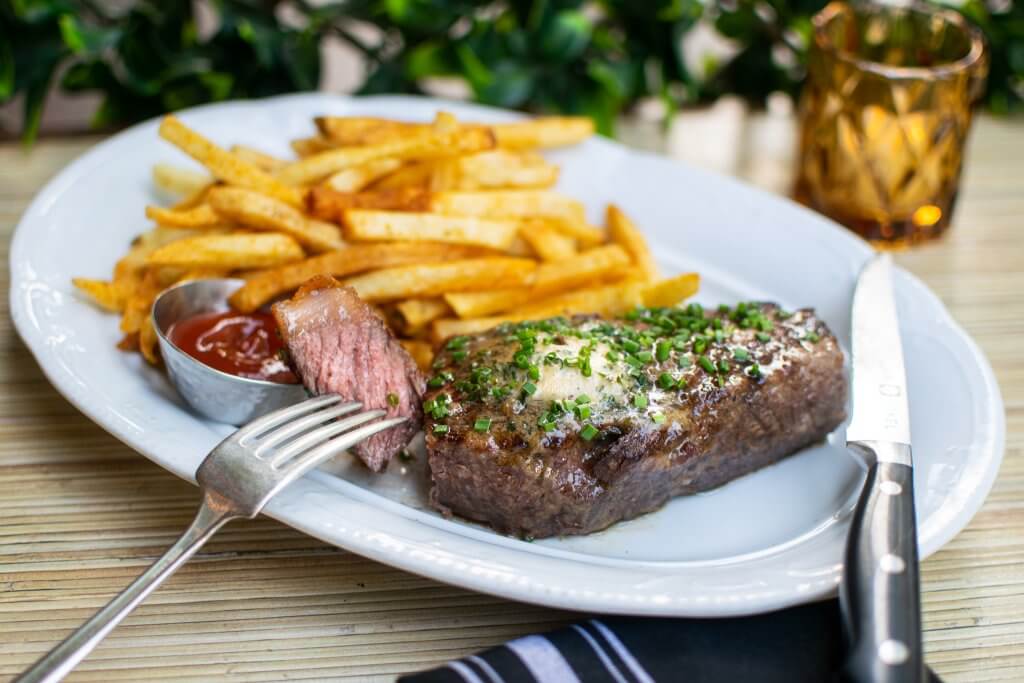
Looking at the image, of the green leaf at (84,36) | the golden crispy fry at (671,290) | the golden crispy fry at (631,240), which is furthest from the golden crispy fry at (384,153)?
the green leaf at (84,36)

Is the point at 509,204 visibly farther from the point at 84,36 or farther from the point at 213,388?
the point at 84,36

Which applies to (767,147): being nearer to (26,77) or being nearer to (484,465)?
(484,465)

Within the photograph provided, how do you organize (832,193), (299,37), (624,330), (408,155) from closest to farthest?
1. (624,330)
2. (408,155)
3. (832,193)
4. (299,37)

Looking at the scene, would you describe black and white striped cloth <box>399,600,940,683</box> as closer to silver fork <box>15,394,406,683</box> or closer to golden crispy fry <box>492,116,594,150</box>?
silver fork <box>15,394,406,683</box>

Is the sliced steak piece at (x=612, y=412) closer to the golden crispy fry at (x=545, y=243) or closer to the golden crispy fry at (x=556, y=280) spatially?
the golden crispy fry at (x=556, y=280)

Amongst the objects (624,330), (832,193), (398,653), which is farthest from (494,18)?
(398,653)

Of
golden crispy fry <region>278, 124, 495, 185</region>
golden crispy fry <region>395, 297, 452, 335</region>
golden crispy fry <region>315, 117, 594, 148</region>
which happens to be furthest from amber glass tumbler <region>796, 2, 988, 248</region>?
golden crispy fry <region>395, 297, 452, 335</region>

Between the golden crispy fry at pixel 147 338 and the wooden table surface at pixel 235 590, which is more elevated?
the golden crispy fry at pixel 147 338
